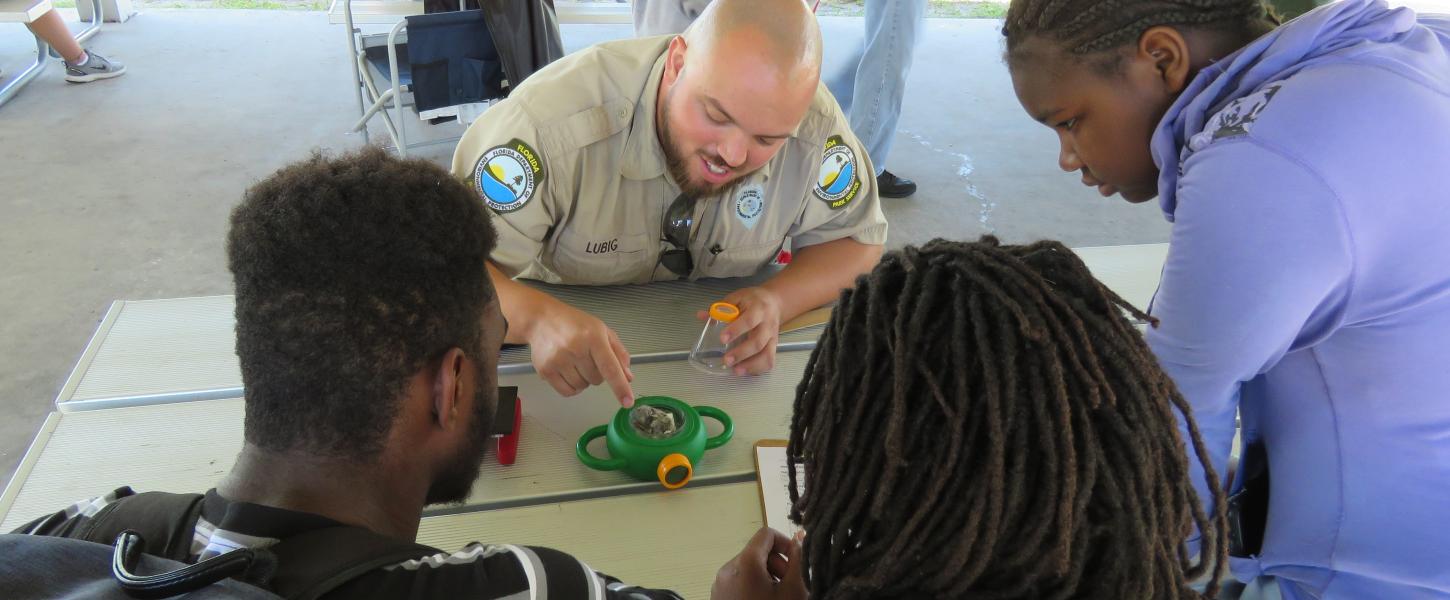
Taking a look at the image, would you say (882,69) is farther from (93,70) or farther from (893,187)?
(93,70)

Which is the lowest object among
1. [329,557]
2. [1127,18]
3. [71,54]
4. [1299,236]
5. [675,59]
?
[71,54]

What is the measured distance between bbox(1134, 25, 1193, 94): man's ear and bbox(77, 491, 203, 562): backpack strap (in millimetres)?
1075

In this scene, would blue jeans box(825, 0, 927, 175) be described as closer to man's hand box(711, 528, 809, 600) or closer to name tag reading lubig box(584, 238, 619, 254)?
name tag reading lubig box(584, 238, 619, 254)

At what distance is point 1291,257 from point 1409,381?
0.78 feet

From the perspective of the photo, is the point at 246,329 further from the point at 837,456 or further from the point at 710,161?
the point at 710,161

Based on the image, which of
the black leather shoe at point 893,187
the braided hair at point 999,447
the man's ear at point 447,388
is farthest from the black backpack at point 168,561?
the black leather shoe at point 893,187

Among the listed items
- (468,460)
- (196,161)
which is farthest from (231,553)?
(196,161)

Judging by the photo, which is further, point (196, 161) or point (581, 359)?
point (196, 161)

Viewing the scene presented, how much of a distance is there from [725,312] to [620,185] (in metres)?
0.37

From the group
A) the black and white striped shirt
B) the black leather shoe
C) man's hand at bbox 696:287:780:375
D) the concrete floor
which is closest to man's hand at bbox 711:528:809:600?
the black and white striped shirt

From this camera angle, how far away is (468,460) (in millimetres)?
1034

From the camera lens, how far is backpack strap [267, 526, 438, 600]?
2.47ft

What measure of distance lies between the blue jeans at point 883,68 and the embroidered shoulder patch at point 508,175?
207 cm

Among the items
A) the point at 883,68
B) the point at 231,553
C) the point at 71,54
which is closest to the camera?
the point at 231,553
